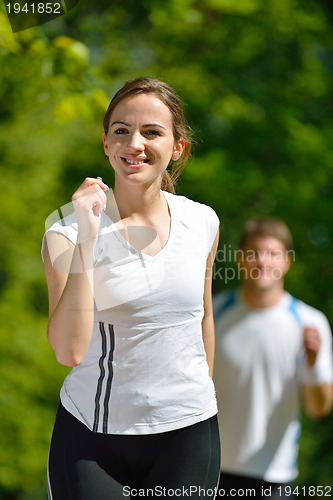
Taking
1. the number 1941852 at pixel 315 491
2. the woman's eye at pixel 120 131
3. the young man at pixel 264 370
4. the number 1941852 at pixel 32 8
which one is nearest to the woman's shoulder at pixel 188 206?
the woman's eye at pixel 120 131

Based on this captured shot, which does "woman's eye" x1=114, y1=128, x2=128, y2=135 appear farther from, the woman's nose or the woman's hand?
the woman's hand

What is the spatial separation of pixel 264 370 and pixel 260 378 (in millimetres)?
26

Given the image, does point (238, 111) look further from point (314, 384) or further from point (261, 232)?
point (314, 384)

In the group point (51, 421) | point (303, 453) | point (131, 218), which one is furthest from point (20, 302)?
point (131, 218)

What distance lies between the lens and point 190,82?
3.54m

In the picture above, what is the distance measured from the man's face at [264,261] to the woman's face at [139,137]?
766 millimetres

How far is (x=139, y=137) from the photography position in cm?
131

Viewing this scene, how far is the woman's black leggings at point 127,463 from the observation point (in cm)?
126

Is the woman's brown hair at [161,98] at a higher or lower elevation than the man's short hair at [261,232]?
higher

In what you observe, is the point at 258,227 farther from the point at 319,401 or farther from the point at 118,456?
the point at 118,456

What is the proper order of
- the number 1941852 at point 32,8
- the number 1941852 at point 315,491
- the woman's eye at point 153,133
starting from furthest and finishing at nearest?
the number 1941852 at point 315,491 → the number 1941852 at point 32,8 → the woman's eye at point 153,133

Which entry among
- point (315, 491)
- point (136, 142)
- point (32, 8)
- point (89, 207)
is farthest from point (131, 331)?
point (315, 491)

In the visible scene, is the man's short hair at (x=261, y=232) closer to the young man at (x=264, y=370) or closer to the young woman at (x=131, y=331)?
the young man at (x=264, y=370)

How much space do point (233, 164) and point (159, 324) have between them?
7.77ft
